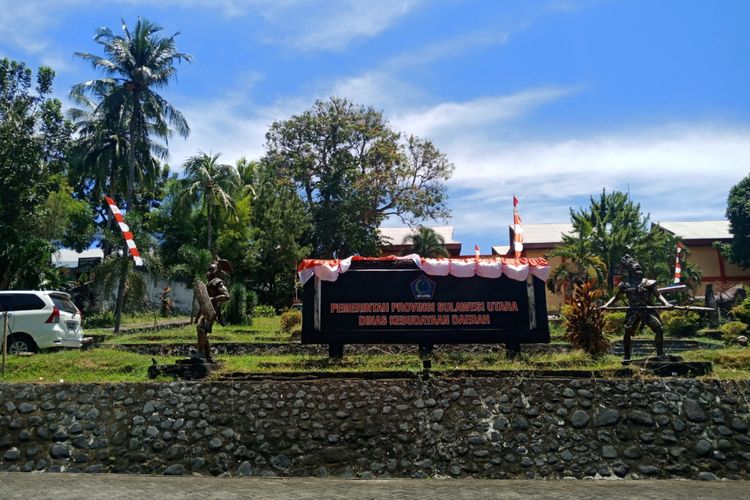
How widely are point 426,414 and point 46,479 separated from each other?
204 inches

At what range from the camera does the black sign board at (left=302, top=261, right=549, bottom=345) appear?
12852 mm

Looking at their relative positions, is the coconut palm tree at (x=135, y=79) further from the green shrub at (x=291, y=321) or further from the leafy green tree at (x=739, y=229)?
the leafy green tree at (x=739, y=229)

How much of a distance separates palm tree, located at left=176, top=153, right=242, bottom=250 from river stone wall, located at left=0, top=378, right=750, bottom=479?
2875cm

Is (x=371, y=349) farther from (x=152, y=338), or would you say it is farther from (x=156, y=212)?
(x=156, y=212)

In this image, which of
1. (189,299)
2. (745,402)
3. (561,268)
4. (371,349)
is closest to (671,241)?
(561,268)

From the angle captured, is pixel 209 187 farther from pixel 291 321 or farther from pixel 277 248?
pixel 291 321

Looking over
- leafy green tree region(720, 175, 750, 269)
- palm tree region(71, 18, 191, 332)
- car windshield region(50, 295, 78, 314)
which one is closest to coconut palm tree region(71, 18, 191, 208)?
palm tree region(71, 18, 191, 332)

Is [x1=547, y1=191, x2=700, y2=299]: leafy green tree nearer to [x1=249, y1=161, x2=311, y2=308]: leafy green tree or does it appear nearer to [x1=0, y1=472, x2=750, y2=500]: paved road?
[x1=249, y1=161, x2=311, y2=308]: leafy green tree

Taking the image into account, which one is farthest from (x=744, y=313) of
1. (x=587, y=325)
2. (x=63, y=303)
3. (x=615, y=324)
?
(x=63, y=303)

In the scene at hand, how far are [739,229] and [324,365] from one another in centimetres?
4777

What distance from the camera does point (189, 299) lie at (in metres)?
41.1

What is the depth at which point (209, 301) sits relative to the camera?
37.5ft

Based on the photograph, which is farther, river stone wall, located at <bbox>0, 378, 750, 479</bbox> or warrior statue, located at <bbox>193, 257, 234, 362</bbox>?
warrior statue, located at <bbox>193, 257, 234, 362</bbox>

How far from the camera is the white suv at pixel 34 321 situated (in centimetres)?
1480
